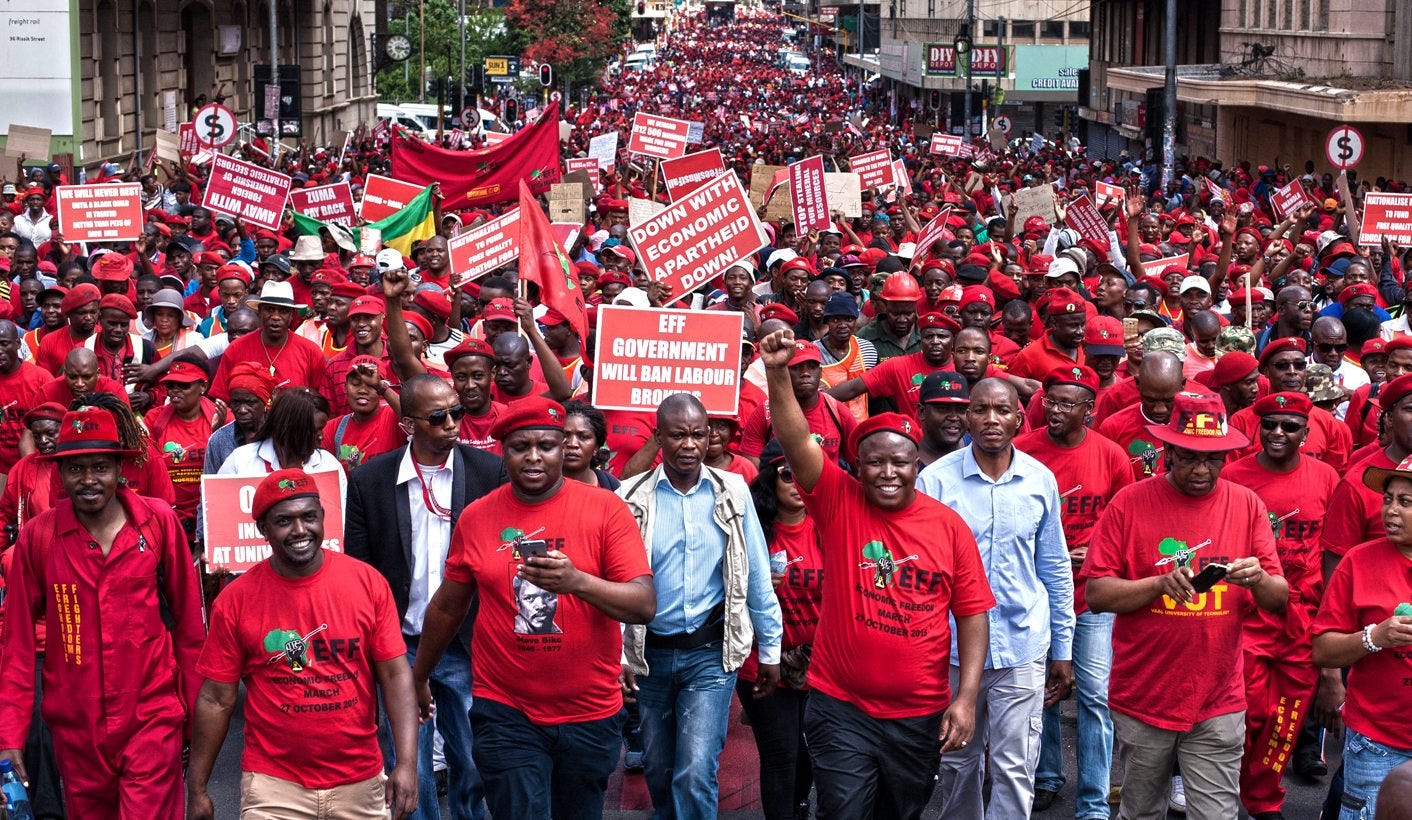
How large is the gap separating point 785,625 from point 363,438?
2.17 metres

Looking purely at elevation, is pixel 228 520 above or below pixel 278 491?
below

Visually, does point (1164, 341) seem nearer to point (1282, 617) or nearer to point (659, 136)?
point (1282, 617)

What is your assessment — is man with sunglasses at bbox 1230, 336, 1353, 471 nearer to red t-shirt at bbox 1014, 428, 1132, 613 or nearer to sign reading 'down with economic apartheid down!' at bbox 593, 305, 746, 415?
red t-shirt at bbox 1014, 428, 1132, 613

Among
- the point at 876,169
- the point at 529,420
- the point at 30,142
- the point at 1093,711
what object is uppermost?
the point at 30,142

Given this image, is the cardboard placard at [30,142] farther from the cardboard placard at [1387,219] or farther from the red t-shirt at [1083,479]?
the red t-shirt at [1083,479]

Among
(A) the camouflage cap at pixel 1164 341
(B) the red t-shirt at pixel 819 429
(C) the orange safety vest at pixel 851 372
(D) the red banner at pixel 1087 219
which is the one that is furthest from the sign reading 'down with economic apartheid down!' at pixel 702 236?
(D) the red banner at pixel 1087 219

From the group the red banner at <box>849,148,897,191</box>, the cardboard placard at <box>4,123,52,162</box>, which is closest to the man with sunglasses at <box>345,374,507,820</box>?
the red banner at <box>849,148,897,191</box>

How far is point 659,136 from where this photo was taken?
21.5 metres

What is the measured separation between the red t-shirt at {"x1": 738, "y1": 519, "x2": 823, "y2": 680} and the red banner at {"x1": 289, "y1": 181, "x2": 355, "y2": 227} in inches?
510

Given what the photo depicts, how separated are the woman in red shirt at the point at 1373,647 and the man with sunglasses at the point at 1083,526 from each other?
4.74 feet

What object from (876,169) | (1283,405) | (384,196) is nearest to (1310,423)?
(1283,405)

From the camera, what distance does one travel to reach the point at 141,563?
20.3 feet

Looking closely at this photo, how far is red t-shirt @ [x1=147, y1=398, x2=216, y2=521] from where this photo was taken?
888 centimetres

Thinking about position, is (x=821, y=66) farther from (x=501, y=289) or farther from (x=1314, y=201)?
(x=501, y=289)
